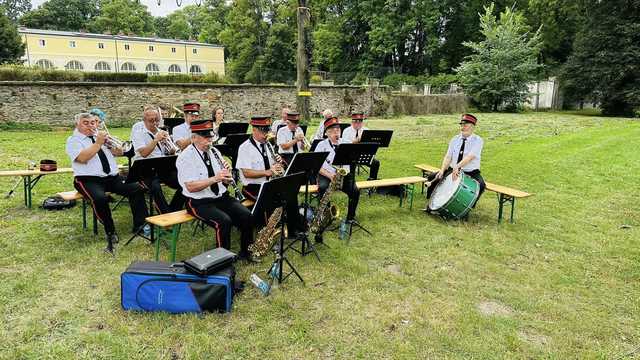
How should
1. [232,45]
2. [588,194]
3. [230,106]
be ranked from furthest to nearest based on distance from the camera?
[232,45], [230,106], [588,194]

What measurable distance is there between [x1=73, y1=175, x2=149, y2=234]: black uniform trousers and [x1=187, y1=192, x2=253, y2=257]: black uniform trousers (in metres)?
1.33

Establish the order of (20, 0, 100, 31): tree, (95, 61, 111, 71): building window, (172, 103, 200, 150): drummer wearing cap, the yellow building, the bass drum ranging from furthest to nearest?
1. (20, 0, 100, 31): tree
2. (95, 61, 111, 71): building window
3. the yellow building
4. (172, 103, 200, 150): drummer wearing cap
5. the bass drum

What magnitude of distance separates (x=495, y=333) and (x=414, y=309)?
81cm

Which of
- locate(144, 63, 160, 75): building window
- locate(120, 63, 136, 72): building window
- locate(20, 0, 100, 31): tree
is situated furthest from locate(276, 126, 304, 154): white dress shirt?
locate(20, 0, 100, 31): tree

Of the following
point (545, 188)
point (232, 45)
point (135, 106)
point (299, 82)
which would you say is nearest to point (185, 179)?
Result: point (299, 82)

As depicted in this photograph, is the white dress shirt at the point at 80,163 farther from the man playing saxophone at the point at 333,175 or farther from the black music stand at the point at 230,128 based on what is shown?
the black music stand at the point at 230,128

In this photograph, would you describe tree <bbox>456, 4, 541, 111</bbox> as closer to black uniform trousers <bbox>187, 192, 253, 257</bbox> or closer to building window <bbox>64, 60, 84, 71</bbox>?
black uniform trousers <bbox>187, 192, 253, 257</bbox>

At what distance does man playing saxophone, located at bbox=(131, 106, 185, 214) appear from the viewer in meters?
6.53

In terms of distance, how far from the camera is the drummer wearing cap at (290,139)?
301 inches

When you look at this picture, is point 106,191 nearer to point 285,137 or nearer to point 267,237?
point 267,237

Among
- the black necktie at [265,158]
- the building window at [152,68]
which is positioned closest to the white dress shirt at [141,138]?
the black necktie at [265,158]

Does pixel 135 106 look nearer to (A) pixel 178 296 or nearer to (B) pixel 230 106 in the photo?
(B) pixel 230 106

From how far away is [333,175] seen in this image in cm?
679

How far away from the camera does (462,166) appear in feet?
24.0
